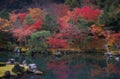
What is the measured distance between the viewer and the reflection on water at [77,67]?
32.6m

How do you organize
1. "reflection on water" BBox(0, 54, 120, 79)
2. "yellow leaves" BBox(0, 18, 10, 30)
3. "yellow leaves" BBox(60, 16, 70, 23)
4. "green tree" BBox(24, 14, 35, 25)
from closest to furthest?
"reflection on water" BBox(0, 54, 120, 79) < "green tree" BBox(24, 14, 35, 25) < "yellow leaves" BBox(60, 16, 70, 23) < "yellow leaves" BBox(0, 18, 10, 30)

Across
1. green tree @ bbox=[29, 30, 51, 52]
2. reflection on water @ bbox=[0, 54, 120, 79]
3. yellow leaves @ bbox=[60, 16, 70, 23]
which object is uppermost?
yellow leaves @ bbox=[60, 16, 70, 23]

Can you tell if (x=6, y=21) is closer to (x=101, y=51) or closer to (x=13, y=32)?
(x=13, y=32)

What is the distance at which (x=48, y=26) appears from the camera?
52.0 meters

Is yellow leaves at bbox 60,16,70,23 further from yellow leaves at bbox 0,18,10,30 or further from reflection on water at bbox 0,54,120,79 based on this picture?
reflection on water at bbox 0,54,120,79

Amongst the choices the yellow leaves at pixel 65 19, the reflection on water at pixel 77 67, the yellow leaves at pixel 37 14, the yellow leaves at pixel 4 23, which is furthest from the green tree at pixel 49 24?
the reflection on water at pixel 77 67

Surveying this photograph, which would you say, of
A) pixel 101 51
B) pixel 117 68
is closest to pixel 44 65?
pixel 117 68

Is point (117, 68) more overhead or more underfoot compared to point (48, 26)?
more underfoot

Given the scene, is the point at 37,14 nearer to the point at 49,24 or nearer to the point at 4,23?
the point at 49,24

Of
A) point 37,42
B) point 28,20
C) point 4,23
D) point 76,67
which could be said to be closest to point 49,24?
point 28,20

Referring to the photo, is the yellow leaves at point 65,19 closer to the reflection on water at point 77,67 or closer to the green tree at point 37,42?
the green tree at point 37,42

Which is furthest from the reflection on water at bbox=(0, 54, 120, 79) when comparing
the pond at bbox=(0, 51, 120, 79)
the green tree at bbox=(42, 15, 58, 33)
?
the green tree at bbox=(42, 15, 58, 33)

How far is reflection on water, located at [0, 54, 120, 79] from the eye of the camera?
107 feet

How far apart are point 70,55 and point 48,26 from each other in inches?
282
